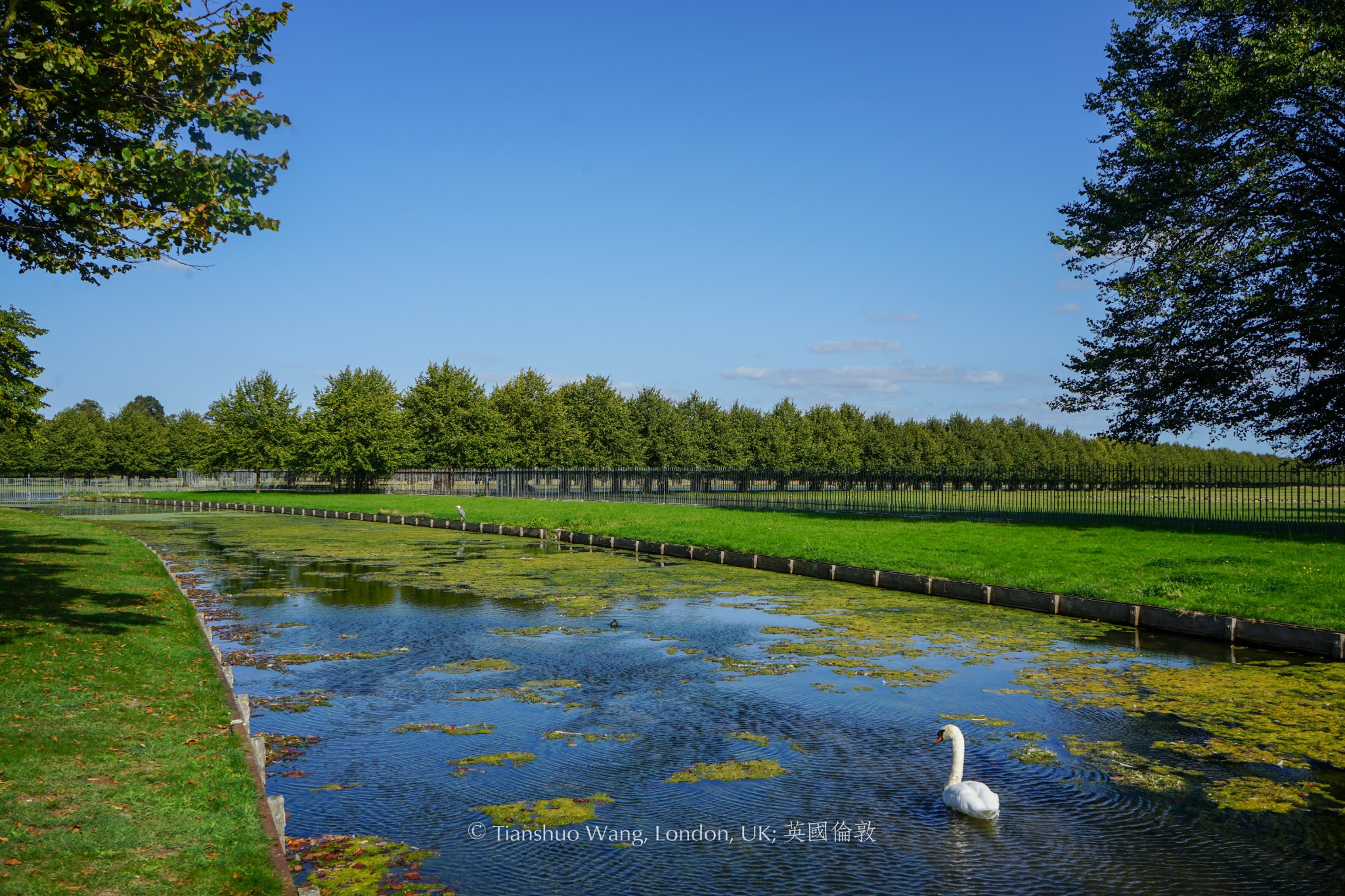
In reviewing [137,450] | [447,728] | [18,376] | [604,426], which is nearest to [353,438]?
[604,426]

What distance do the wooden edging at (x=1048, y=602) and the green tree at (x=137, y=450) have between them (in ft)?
305

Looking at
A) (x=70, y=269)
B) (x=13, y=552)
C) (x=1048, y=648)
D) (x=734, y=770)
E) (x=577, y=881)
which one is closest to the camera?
(x=577, y=881)

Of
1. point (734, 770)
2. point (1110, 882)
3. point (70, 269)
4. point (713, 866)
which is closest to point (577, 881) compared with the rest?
point (713, 866)

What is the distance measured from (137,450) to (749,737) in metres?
115

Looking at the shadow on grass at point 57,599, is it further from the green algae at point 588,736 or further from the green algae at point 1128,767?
the green algae at point 1128,767

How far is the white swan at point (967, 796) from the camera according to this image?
721 centimetres

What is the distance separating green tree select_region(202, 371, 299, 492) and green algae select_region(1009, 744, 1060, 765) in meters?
76.6

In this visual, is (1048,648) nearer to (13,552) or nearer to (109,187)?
(109,187)

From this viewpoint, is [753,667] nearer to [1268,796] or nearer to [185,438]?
[1268,796]

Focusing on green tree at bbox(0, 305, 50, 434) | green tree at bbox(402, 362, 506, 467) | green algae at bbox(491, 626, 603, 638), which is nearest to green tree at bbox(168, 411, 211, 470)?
green tree at bbox(402, 362, 506, 467)

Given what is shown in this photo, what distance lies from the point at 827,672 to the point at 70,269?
1124 cm

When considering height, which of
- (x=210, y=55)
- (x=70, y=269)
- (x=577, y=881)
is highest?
(x=210, y=55)

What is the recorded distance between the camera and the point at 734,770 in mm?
8398

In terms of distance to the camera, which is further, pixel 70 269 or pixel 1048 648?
pixel 1048 648
